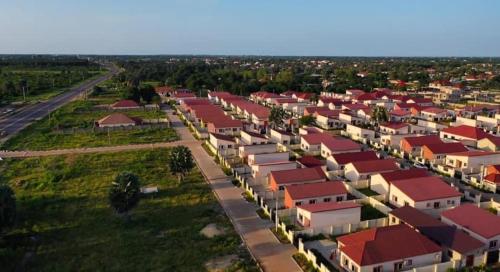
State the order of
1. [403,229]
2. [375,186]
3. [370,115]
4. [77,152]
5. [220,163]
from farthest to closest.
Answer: [370,115]
[77,152]
[220,163]
[375,186]
[403,229]

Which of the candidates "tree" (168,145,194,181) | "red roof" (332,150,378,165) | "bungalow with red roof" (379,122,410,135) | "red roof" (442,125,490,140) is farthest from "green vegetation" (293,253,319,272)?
"bungalow with red roof" (379,122,410,135)

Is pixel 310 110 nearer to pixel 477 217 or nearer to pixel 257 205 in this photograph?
pixel 257 205

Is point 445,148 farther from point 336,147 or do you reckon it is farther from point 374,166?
point 374,166

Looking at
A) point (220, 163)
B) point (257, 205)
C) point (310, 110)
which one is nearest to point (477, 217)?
point (257, 205)

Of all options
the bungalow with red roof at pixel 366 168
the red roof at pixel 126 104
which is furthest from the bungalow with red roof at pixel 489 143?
the red roof at pixel 126 104

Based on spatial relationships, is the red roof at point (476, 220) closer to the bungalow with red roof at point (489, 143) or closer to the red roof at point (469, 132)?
the bungalow with red roof at point (489, 143)
